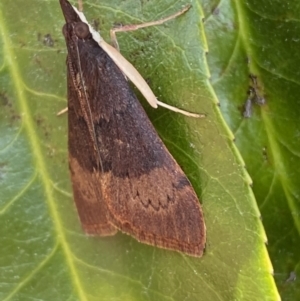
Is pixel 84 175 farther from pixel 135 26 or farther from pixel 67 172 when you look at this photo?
pixel 135 26

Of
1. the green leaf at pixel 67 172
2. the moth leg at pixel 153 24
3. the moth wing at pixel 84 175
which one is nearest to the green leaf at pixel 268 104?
the green leaf at pixel 67 172

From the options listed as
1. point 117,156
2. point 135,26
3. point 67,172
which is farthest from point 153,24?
point 67,172

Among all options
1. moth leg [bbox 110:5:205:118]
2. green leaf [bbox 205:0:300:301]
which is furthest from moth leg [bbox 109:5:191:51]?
green leaf [bbox 205:0:300:301]

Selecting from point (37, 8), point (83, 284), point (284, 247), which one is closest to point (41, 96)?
point (37, 8)

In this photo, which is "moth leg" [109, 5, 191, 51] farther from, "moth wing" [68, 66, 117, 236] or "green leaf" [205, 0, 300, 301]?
"green leaf" [205, 0, 300, 301]

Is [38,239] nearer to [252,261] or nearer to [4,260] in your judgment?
[4,260]

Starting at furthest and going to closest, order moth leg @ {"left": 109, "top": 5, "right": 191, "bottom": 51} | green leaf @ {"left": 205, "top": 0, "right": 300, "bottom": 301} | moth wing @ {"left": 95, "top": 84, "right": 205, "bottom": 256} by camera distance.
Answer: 1. green leaf @ {"left": 205, "top": 0, "right": 300, "bottom": 301}
2. moth wing @ {"left": 95, "top": 84, "right": 205, "bottom": 256}
3. moth leg @ {"left": 109, "top": 5, "right": 191, "bottom": 51}

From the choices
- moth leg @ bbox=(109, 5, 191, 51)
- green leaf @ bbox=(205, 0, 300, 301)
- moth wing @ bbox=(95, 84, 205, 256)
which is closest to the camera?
moth leg @ bbox=(109, 5, 191, 51)
